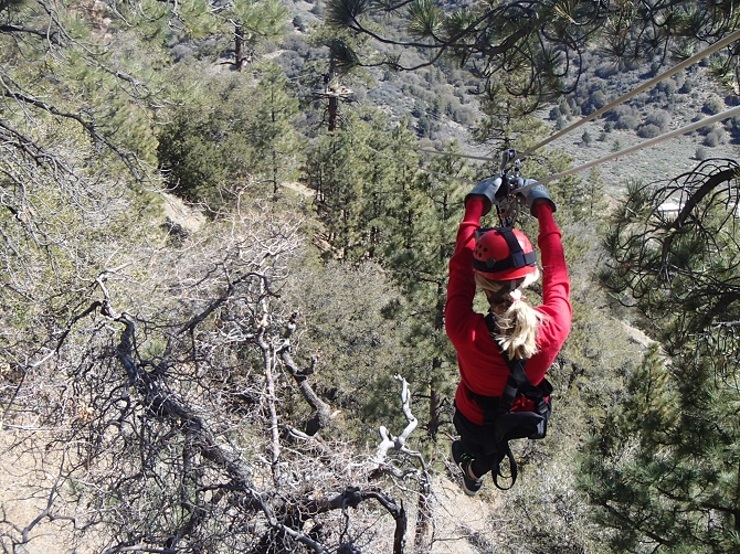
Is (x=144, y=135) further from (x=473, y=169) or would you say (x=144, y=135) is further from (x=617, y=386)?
(x=617, y=386)

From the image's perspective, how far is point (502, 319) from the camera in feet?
7.95

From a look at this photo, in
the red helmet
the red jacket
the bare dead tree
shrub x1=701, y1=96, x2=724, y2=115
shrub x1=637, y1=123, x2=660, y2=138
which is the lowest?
the bare dead tree

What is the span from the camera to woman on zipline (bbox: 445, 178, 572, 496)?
7.97 ft

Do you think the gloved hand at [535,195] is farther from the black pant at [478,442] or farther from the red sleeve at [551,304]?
the black pant at [478,442]

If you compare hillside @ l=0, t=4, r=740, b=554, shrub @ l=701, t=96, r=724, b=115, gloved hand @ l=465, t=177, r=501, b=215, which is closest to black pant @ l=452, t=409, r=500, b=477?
hillside @ l=0, t=4, r=740, b=554

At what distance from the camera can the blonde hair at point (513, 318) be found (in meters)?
2.39

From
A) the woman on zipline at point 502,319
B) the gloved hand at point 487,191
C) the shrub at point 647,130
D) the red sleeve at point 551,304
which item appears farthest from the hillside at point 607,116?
the red sleeve at point 551,304

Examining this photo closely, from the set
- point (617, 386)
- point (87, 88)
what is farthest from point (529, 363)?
point (617, 386)

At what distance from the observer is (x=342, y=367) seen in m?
14.0

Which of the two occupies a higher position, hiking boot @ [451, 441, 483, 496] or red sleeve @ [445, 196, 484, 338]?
red sleeve @ [445, 196, 484, 338]

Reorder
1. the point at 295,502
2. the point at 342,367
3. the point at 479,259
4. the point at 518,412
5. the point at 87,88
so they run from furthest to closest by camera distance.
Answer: the point at 342,367
the point at 87,88
the point at 295,502
the point at 518,412
the point at 479,259

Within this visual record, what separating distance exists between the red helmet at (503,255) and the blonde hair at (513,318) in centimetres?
4

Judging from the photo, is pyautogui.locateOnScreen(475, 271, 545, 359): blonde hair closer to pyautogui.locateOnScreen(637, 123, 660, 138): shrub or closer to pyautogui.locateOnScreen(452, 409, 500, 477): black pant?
pyautogui.locateOnScreen(452, 409, 500, 477): black pant

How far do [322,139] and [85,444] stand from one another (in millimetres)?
20679
